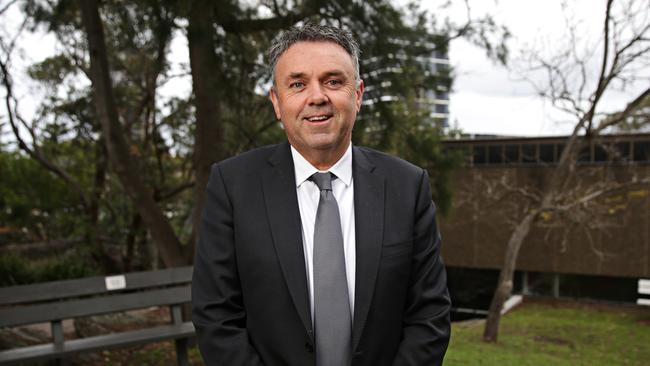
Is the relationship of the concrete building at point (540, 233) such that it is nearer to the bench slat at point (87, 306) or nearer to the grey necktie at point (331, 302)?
the bench slat at point (87, 306)

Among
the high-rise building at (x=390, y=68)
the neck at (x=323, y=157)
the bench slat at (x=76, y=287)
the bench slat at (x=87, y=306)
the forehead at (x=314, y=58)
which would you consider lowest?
the bench slat at (x=87, y=306)

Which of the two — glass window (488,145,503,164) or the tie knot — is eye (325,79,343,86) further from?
glass window (488,145,503,164)

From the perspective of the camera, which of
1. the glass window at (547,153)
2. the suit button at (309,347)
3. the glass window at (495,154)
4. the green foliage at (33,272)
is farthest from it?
the glass window at (495,154)

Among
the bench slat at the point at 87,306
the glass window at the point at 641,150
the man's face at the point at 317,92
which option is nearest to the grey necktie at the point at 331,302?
the man's face at the point at 317,92

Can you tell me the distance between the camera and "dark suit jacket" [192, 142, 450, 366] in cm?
180

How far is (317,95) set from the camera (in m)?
1.78

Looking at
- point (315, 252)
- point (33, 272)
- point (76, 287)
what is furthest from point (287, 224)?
point (33, 272)

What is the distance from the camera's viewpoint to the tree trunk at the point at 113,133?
243 inches

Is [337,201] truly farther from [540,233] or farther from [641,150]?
[540,233]

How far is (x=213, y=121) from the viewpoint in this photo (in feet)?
21.4

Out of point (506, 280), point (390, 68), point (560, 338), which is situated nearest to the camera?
point (390, 68)

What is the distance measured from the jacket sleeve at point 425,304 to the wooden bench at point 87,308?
9.43 ft

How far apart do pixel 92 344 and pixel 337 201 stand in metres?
2.89

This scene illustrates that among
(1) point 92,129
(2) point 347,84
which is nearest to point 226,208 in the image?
(2) point 347,84
